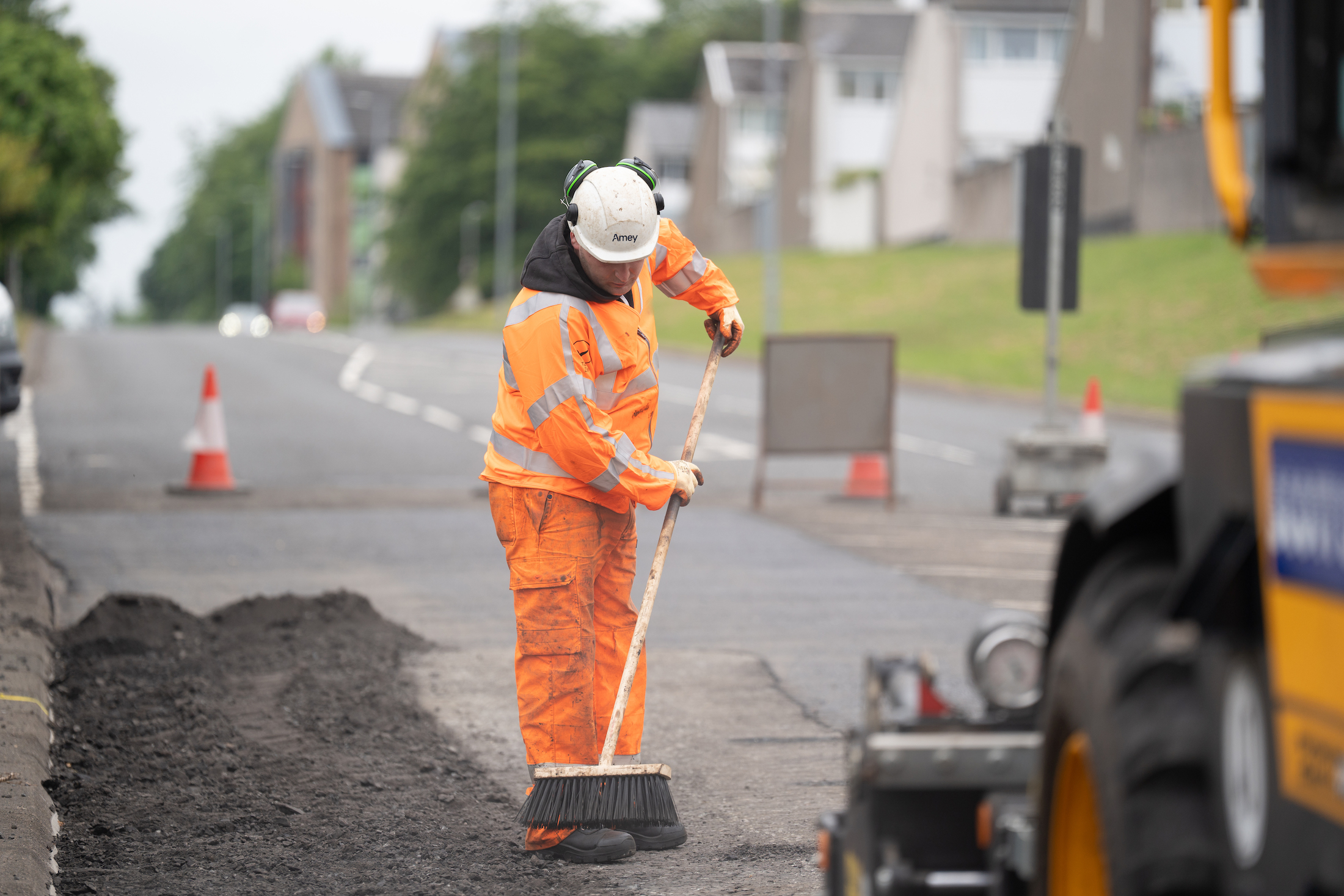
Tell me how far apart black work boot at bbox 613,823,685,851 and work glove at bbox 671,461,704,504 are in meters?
0.92

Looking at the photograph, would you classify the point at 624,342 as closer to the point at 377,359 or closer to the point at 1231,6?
the point at 1231,6

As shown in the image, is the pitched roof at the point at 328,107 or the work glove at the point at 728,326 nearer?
the work glove at the point at 728,326

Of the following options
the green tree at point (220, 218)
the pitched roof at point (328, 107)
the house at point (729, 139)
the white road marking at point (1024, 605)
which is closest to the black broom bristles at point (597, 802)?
the white road marking at point (1024, 605)

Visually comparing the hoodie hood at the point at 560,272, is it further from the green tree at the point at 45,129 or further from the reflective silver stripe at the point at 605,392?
the green tree at the point at 45,129

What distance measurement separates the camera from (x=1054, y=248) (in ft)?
43.7

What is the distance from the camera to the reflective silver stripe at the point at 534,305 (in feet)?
16.0

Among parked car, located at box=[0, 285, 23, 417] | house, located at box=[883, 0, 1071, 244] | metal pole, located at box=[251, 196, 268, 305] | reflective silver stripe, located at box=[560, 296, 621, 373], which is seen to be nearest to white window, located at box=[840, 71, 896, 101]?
house, located at box=[883, 0, 1071, 244]

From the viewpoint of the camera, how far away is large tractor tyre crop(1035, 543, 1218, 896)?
229 cm

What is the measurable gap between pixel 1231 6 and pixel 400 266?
246 ft

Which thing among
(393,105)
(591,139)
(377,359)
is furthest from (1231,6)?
(393,105)

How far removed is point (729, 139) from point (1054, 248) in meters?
62.2

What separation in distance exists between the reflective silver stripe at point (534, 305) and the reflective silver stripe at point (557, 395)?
0.21 metres

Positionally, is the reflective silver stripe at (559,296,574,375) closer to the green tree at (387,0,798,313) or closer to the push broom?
the push broom

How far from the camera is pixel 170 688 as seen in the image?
269 inches
